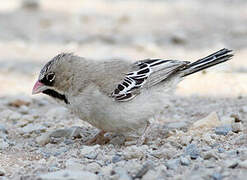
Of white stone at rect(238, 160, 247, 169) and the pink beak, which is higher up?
the pink beak

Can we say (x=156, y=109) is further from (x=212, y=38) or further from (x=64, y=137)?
(x=212, y=38)

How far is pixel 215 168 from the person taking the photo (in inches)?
203

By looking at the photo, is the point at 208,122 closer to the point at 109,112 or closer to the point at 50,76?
the point at 109,112

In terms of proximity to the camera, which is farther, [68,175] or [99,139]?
[99,139]

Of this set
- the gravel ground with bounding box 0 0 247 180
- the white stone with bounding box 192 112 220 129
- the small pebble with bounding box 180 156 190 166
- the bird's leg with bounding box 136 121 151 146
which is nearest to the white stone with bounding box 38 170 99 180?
the gravel ground with bounding box 0 0 247 180

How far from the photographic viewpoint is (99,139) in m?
7.00

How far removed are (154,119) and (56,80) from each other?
4.31 ft

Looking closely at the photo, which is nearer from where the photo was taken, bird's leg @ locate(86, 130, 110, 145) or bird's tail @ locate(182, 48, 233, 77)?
bird's leg @ locate(86, 130, 110, 145)

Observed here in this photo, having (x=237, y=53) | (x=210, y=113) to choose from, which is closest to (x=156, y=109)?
(x=210, y=113)

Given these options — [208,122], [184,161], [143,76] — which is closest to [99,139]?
[143,76]

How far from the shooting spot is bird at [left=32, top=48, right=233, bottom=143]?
6539mm

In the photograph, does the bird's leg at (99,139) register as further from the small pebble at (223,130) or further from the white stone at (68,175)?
the white stone at (68,175)

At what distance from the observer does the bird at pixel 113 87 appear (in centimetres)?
654

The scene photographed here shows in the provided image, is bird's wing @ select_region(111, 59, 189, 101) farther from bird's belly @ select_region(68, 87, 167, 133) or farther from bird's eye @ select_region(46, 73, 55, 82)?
bird's eye @ select_region(46, 73, 55, 82)
